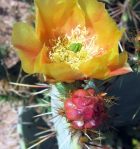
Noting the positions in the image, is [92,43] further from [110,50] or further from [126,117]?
[126,117]

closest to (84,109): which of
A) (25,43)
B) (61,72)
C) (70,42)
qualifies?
(61,72)

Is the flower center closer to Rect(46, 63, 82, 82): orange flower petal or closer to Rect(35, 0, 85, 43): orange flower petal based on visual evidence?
Rect(35, 0, 85, 43): orange flower petal

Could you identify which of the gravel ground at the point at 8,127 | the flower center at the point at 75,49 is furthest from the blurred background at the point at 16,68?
the flower center at the point at 75,49

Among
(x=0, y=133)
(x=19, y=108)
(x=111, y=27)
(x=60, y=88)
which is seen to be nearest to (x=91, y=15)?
(x=111, y=27)

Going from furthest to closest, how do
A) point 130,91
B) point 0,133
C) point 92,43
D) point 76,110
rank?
point 0,133
point 130,91
point 92,43
point 76,110

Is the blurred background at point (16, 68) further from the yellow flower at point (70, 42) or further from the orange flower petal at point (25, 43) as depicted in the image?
the orange flower petal at point (25, 43)

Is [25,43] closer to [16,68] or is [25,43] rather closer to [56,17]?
[56,17]
